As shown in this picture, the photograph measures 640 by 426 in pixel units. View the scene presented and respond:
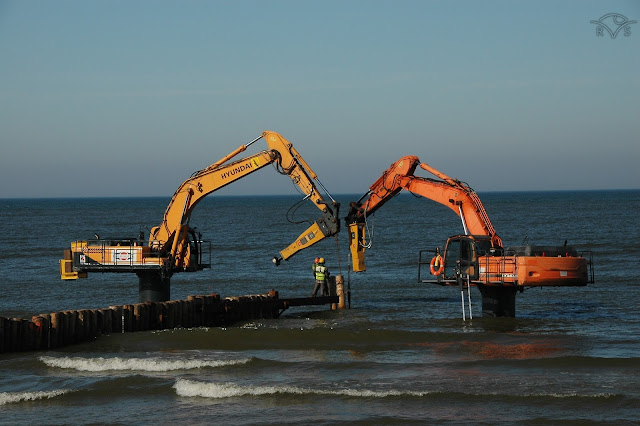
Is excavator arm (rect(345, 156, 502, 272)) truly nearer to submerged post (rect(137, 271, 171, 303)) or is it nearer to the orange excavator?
the orange excavator

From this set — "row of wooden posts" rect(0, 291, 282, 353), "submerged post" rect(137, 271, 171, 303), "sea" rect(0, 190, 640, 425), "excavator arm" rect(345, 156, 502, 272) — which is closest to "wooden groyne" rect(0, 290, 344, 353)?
"row of wooden posts" rect(0, 291, 282, 353)

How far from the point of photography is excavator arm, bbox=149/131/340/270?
32.5 m

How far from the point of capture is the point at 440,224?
108125 millimetres

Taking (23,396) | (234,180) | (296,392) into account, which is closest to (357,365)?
(296,392)

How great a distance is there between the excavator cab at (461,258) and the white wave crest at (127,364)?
9.04 m

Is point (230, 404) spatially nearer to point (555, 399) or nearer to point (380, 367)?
point (380, 367)

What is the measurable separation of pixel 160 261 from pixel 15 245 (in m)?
46.9

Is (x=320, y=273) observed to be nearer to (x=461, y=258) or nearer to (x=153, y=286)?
(x=153, y=286)

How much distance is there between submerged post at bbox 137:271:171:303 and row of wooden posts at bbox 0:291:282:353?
2587 mm

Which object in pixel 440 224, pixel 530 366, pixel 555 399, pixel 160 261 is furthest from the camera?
pixel 440 224

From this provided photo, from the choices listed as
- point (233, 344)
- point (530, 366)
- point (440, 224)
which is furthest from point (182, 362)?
point (440, 224)

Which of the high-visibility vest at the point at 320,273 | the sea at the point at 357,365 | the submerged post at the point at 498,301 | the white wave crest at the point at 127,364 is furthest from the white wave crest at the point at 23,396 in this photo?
the high-visibility vest at the point at 320,273

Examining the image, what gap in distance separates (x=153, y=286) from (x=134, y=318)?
4553 millimetres

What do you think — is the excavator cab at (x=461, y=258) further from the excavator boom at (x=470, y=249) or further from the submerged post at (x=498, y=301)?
the submerged post at (x=498, y=301)
